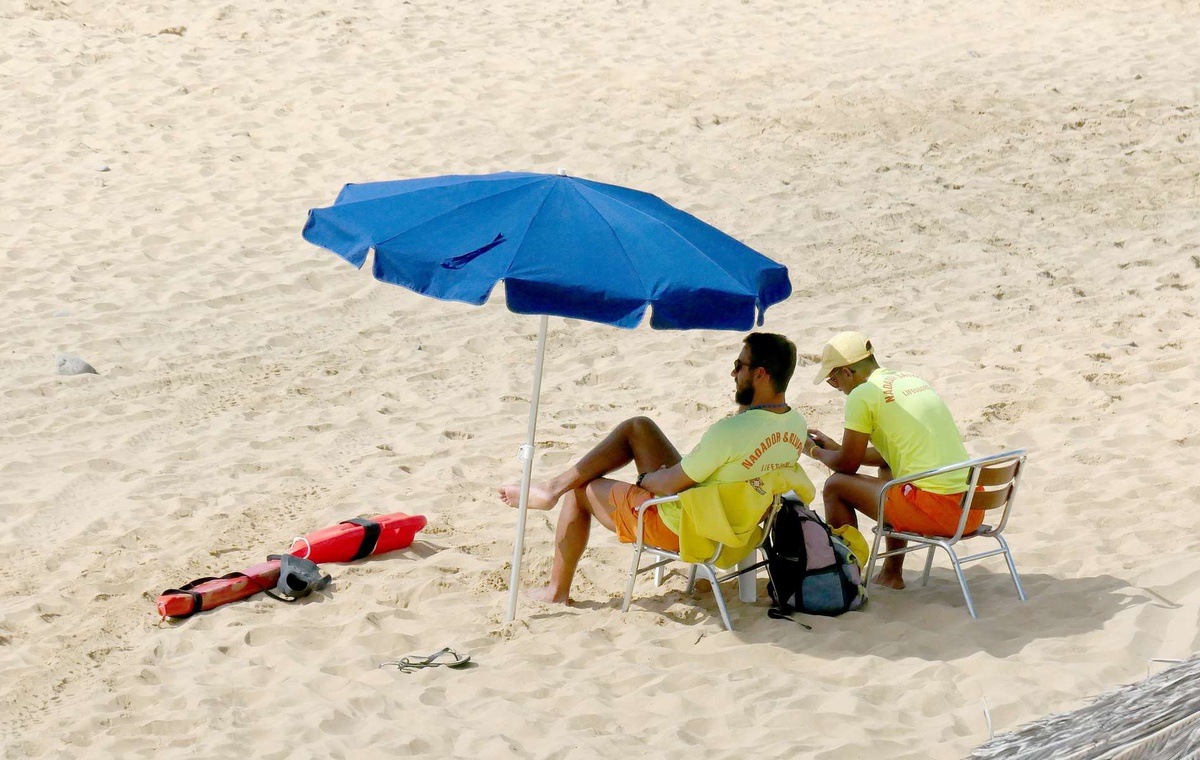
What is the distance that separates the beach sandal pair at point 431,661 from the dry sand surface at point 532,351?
0.05 m

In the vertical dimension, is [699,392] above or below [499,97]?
below

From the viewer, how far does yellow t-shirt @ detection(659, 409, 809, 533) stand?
14.7 feet

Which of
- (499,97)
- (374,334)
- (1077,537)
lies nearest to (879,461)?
(1077,537)

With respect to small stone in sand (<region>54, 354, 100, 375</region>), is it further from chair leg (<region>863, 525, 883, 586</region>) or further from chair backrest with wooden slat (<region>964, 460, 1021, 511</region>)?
chair backrest with wooden slat (<region>964, 460, 1021, 511</region>)

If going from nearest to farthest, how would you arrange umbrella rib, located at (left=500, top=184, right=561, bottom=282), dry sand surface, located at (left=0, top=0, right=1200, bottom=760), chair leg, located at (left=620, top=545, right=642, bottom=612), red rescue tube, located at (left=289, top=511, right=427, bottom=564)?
umbrella rib, located at (left=500, top=184, right=561, bottom=282) < dry sand surface, located at (left=0, top=0, right=1200, bottom=760) < chair leg, located at (left=620, top=545, right=642, bottom=612) < red rescue tube, located at (left=289, top=511, right=427, bottom=564)

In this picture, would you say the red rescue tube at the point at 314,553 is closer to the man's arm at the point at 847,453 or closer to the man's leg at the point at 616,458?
the man's leg at the point at 616,458

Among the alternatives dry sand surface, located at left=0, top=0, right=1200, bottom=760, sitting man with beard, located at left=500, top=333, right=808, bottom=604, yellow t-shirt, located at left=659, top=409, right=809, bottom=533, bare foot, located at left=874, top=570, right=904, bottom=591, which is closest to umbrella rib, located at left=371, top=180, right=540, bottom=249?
sitting man with beard, located at left=500, top=333, right=808, bottom=604

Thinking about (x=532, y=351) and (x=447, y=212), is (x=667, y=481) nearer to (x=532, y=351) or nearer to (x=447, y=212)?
(x=447, y=212)

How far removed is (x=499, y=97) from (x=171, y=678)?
8.19 m

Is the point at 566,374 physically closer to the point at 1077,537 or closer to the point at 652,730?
the point at 1077,537

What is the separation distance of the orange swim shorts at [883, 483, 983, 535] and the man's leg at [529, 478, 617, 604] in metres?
1.09

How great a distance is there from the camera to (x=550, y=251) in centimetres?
396

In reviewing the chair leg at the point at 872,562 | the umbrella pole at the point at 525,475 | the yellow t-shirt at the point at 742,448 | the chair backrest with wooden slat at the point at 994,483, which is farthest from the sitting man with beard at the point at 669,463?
the chair backrest with wooden slat at the point at 994,483

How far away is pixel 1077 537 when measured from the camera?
5.47 m
